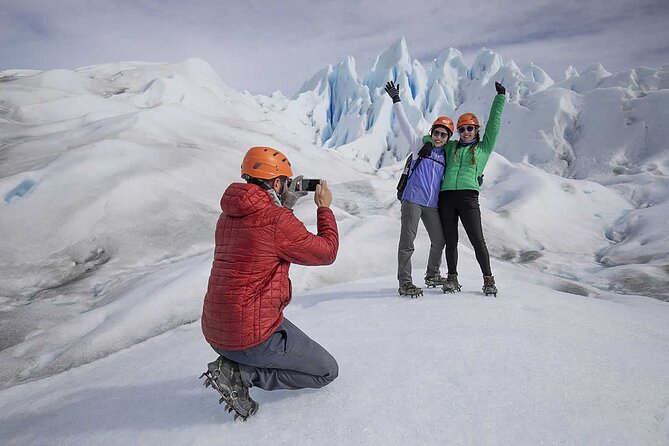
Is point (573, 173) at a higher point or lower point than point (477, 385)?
lower

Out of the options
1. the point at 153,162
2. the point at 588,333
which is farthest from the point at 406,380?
the point at 153,162

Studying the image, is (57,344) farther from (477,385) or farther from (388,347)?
(477,385)

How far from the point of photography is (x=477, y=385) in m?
2.20

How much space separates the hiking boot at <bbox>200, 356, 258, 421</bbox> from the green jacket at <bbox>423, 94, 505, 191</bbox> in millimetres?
2880

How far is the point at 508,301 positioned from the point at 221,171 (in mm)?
10085

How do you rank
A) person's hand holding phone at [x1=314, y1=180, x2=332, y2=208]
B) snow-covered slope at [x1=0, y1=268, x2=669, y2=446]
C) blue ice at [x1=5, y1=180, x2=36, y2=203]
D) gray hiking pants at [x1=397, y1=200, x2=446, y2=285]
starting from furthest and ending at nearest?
blue ice at [x1=5, y1=180, x2=36, y2=203] → gray hiking pants at [x1=397, y1=200, x2=446, y2=285] → person's hand holding phone at [x1=314, y1=180, x2=332, y2=208] → snow-covered slope at [x1=0, y1=268, x2=669, y2=446]

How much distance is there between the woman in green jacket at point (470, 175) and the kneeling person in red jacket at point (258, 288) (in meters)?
2.14

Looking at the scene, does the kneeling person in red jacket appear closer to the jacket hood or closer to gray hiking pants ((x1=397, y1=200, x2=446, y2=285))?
the jacket hood

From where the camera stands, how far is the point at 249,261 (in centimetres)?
197

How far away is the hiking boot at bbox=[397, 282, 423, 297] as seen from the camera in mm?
3969

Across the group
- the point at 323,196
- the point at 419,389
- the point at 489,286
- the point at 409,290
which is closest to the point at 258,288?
the point at 323,196

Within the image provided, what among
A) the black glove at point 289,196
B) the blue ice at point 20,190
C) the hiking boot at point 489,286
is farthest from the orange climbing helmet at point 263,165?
the blue ice at point 20,190

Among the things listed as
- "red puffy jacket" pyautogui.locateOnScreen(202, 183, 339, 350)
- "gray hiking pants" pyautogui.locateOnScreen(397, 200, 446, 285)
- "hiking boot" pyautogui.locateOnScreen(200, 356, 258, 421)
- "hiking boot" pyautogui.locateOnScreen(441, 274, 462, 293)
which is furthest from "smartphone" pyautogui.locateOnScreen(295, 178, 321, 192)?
"hiking boot" pyautogui.locateOnScreen(441, 274, 462, 293)

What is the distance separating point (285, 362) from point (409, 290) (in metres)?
2.22
